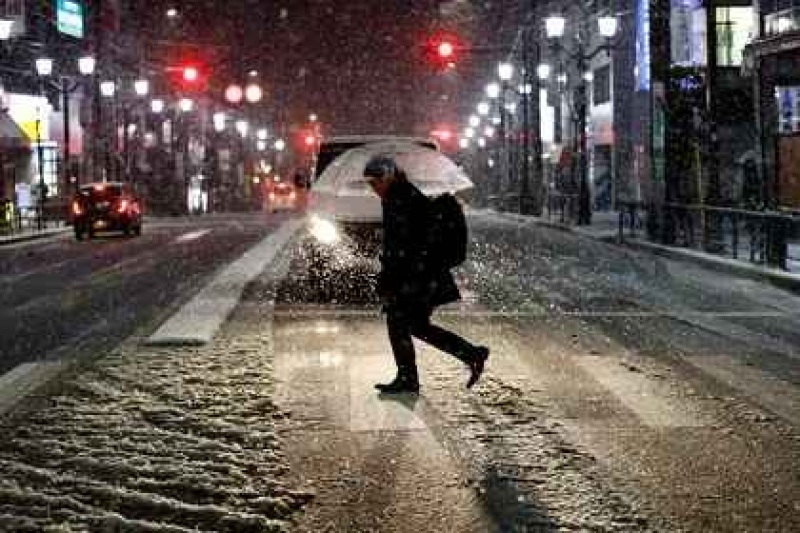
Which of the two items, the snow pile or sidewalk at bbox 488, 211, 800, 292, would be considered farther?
sidewalk at bbox 488, 211, 800, 292

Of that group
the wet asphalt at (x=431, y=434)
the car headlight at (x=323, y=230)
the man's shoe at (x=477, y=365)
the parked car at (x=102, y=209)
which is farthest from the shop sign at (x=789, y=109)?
the man's shoe at (x=477, y=365)

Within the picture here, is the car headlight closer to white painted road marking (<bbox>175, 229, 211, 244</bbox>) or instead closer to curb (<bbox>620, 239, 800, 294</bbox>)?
curb (<bbox>620, 239, 800, 294</bbox>)

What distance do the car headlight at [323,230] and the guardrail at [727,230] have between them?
738 cm

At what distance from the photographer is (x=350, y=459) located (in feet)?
24.2

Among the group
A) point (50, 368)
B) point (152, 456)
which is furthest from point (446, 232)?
point (50, 368)

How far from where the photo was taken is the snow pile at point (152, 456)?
20.0 feet

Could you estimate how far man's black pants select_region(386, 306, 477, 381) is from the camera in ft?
31.5

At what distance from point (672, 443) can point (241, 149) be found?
113 metres

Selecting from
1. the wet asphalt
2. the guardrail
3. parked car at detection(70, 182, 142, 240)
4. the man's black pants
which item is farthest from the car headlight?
parked car at detection(70, 182, 142, 240)

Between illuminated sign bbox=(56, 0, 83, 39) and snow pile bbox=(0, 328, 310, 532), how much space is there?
192 feet

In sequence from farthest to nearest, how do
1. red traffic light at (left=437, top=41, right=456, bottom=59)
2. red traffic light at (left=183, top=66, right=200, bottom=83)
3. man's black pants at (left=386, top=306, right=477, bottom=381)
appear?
1. red traffic light at (left=183, top=66, right=200, bottom=83)
2. red traffic light at (left=437, top=41, right=456, bottom=59)
3. man's black pants at (left=386, top=306, right=477, bottom=381)

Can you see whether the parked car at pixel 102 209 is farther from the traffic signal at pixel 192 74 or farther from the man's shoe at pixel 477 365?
the man's shoe at pixel 477 365

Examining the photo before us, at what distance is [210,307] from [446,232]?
7.11m

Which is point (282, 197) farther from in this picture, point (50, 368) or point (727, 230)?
point (50, 368)
